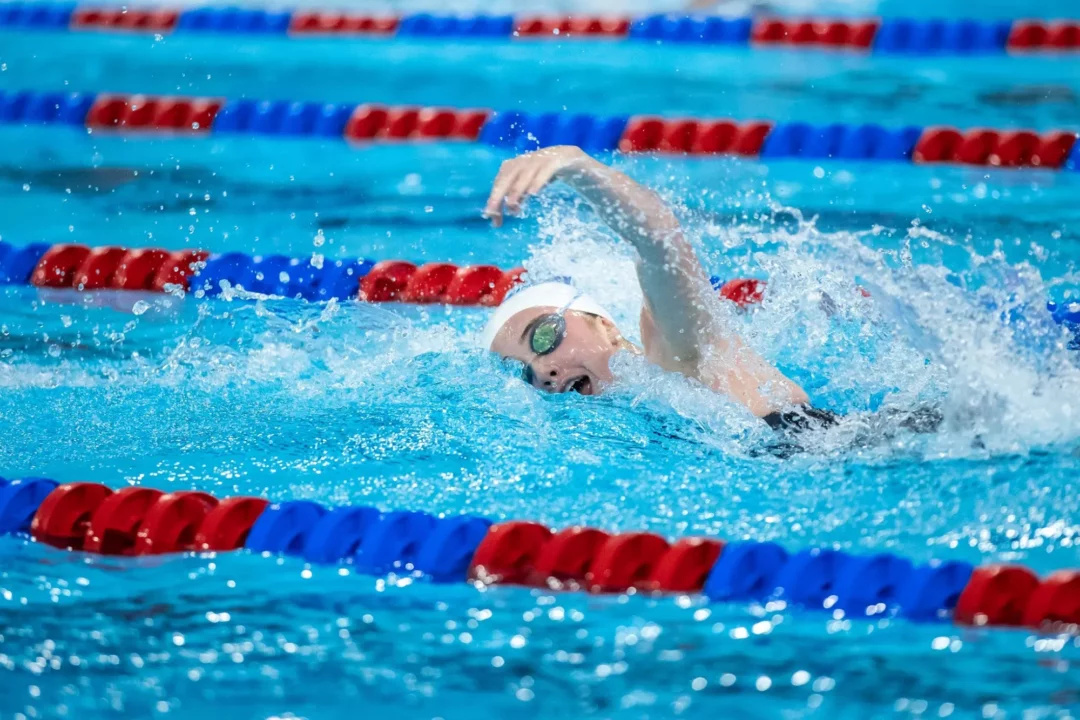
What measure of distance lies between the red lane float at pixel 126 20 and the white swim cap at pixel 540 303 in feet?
16.4

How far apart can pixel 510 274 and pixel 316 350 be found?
713mm

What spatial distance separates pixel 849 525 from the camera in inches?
104

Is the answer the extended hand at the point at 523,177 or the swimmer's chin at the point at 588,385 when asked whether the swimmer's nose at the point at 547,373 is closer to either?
the swimmer's chin at the point at 588,385

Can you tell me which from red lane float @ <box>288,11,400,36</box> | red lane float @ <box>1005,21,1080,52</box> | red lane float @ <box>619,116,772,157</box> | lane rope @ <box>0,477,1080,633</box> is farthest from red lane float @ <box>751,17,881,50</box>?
lane rope @ <box>0,477,1080,633</box>

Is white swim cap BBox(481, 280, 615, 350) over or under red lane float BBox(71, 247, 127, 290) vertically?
under

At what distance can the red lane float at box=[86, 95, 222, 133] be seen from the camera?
19.2 feet

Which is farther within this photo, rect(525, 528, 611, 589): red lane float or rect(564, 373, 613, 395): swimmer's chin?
rect(564, 373, 613, 395): swimmer's chin

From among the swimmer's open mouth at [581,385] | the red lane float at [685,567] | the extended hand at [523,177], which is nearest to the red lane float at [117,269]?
the swimmer's open mouth at [581,385]

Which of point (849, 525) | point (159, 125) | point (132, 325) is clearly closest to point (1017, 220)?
point (849, 525)

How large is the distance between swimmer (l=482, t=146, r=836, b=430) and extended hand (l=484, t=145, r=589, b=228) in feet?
0.14

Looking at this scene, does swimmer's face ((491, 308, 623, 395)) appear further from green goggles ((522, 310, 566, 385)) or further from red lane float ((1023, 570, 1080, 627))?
red lane float ((1023, 570, 1080, 627))

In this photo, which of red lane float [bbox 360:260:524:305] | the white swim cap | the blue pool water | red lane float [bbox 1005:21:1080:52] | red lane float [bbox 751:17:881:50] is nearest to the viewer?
the blue pool water

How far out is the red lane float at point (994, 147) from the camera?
4934 millimetres

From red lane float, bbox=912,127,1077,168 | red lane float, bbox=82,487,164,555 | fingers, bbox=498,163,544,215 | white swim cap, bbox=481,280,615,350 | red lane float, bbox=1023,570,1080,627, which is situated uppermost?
red lane float, bbox=912,127,1077,168
